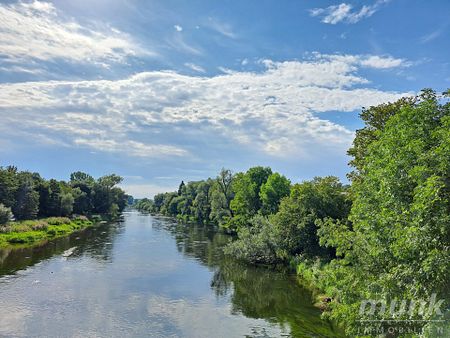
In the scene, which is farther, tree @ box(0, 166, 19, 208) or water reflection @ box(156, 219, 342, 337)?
tree @ box(0, 166, 19, 208)

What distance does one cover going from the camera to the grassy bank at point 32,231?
2103 inches

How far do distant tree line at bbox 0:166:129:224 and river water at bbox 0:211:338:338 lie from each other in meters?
23.5

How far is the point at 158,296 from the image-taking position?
3061 centimetres

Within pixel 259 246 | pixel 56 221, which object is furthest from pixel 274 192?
pixel 56 221

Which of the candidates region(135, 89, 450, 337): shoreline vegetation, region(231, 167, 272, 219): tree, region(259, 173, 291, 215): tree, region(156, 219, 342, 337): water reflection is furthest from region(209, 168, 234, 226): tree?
region(135, 89, 450, 337): shoreline vegetation

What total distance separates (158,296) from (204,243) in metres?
37.5

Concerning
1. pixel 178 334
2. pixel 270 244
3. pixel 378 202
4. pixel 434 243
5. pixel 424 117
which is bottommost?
pixel 178 334

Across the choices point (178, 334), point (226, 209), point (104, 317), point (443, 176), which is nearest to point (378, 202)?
point (443, 176)

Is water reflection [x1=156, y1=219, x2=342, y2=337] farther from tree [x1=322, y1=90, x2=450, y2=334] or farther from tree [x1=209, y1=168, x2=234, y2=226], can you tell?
tree [x1=209, y1=168, x2=234, y2=226]

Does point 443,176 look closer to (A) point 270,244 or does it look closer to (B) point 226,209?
(A) point 270,244

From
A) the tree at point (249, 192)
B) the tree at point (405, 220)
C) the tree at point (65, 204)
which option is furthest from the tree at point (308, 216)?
the tree at point (65, 204)

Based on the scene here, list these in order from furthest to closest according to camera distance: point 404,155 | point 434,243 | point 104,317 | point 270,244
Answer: point 270,244 < point 104,317 < point 404,155 < point 434,243

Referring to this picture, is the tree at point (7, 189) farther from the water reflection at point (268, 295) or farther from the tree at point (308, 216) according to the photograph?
the tree at point (308, 216)

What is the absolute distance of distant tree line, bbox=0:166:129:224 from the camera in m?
66.8
